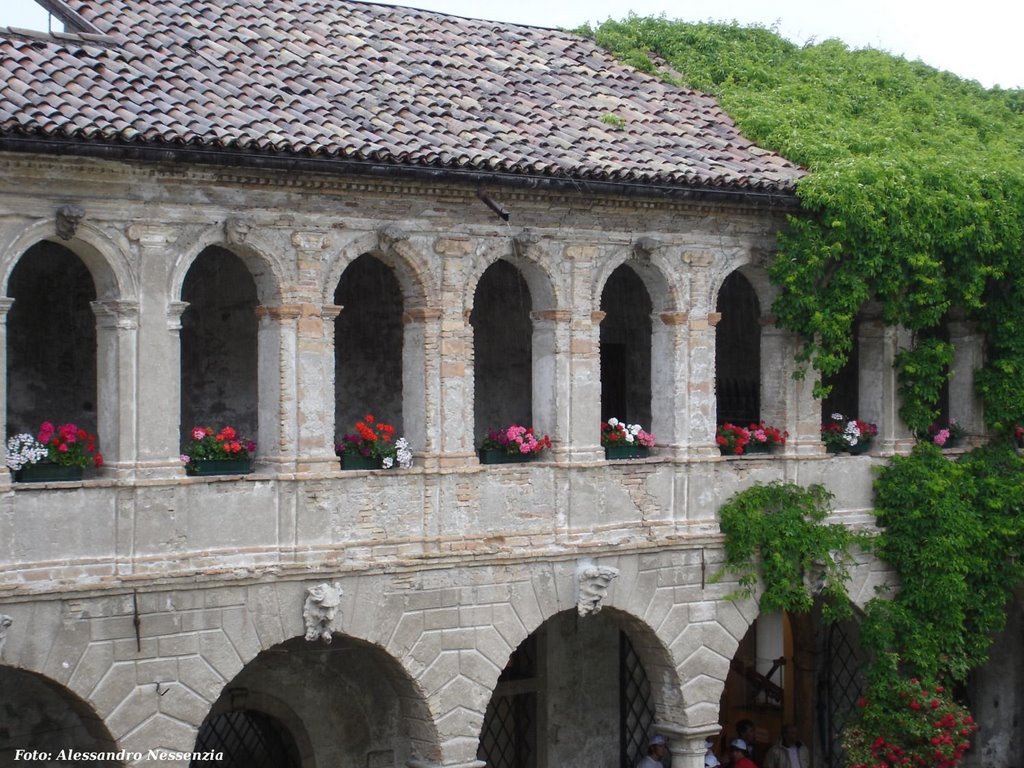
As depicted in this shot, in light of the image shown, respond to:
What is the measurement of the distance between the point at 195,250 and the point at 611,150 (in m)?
3.96

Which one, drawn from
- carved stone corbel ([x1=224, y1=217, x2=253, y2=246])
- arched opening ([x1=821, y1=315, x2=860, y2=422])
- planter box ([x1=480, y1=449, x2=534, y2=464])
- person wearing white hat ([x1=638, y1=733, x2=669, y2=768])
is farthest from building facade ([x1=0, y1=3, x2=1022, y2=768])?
arched opening ([x1=821, y1=315, x2=860, y2=422])

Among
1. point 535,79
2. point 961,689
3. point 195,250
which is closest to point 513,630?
point 195,250

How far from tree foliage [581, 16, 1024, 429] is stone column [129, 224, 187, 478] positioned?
5.76 metres

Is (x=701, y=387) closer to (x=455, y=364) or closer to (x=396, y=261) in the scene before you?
(x=455, y=364)

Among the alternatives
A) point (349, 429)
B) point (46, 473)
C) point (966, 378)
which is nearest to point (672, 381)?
point (349, 429)

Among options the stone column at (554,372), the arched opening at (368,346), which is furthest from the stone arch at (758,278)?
the arched opening at (368,346)

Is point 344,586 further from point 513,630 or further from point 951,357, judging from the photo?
point 951,357

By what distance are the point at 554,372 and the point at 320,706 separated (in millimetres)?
4012

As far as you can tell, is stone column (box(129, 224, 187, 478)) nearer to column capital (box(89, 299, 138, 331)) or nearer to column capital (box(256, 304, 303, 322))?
column capital (box(89, 299, 138, 331))

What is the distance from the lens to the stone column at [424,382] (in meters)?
14.4

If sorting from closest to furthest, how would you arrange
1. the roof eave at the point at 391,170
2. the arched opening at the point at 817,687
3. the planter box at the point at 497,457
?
the roof eave at the point at 391,170, the planter box at the point at 497,457, the arched opening at the point at 817,687

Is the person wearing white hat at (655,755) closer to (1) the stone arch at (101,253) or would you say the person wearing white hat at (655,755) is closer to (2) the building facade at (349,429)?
(2) the building facade at (349,429)

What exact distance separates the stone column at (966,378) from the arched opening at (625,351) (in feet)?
10.2

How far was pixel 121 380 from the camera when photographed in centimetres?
1302
